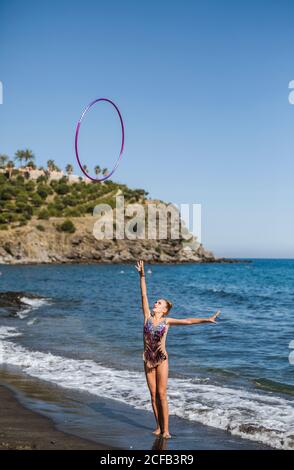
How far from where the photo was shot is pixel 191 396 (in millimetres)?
10344

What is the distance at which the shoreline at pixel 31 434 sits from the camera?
22.1 ft

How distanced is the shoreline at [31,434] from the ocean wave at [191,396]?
2121 millimetres

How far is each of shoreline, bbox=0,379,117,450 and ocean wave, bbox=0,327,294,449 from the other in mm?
2121

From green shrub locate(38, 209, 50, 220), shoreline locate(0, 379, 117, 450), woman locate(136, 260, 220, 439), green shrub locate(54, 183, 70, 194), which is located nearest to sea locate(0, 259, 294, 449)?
woman locate(136, 260, 220, 439)

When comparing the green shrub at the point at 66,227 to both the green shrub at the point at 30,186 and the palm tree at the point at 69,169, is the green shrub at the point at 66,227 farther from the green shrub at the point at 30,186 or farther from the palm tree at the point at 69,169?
the palm tree at the point at 69,169

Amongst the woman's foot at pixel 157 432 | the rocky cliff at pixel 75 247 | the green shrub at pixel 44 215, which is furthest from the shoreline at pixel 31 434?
the green shrub at pixel 44 215

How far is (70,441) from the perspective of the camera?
23.1 feet

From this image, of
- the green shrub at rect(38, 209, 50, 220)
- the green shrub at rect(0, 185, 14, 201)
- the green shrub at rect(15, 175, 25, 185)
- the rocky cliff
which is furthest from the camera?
the green shrub at rect(15, 175, 25, 185)

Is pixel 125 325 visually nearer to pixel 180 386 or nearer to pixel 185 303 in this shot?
pixel 180 386

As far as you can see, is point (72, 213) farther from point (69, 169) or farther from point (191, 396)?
point (191, 396)

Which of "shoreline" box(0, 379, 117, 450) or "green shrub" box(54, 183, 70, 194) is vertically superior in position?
"green shrub" box(54, 183, 70, 194)

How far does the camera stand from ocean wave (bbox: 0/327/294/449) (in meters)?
8.31

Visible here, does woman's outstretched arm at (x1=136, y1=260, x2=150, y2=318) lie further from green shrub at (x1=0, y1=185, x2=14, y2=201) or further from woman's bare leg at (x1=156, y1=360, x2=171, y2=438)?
green shrub at (x1=0, y1=185, x2=14, y2=201)

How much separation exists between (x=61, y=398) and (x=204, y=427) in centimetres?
293
